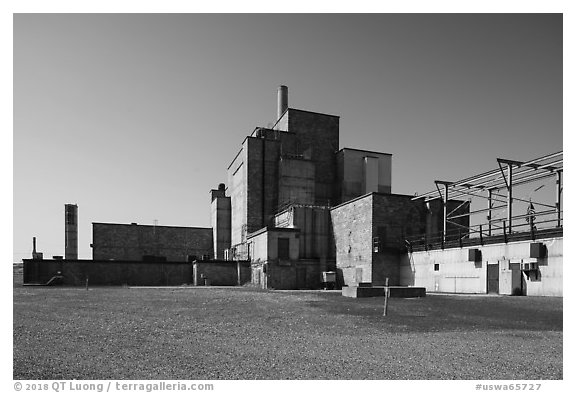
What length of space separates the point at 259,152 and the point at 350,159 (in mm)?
11089

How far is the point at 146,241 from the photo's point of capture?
54.8m

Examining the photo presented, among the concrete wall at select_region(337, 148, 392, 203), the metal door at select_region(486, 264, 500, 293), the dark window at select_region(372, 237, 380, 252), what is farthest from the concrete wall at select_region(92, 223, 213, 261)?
the metal door at select_region(486, 264, 500, 293)

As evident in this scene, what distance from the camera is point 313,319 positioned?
12.3 metres

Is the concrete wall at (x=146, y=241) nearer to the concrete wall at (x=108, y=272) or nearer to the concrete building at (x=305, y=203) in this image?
the concrete building at (x=305, y=203)

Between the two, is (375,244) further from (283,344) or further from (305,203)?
(283,344)

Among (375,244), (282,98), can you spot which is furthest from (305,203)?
(282,98)

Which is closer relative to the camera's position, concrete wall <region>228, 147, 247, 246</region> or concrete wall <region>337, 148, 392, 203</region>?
concrete wall <region>228, 147, 247, 246</region>

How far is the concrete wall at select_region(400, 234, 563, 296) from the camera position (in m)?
19.6

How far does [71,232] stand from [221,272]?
24.2 meters

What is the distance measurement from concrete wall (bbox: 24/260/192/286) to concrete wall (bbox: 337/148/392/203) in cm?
1979

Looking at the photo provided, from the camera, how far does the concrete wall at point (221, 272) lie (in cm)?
3859

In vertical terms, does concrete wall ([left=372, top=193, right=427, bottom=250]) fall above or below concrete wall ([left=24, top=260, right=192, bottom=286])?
above

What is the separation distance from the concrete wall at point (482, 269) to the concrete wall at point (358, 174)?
1675 cm

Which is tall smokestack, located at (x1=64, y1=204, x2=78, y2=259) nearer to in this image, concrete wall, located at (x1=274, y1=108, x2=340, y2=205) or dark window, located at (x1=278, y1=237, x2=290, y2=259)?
concrete wall, located at (x1=274, y1=108, x2=340, y2=205)
